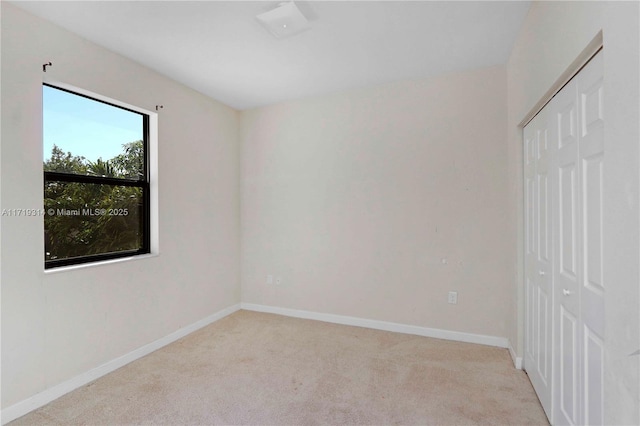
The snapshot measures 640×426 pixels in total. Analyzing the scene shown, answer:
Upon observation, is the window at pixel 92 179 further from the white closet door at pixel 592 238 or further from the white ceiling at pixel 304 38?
the white closet door at pixel 592 238

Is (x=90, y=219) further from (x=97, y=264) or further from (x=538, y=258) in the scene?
(x=538, y=258)

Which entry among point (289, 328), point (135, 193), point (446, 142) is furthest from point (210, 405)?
point (446, 142)

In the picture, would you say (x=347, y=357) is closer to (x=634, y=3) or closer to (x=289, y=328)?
(x=289, y=328)

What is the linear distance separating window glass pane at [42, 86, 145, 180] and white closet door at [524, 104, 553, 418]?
336 centimetres

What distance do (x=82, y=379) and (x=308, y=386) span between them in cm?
173

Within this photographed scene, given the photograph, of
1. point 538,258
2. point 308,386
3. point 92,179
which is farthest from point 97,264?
point 538,258

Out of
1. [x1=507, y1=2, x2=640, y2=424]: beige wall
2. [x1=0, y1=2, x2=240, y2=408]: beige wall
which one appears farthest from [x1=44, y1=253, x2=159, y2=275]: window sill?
[x1=507, y1=2, x2=640, y2=424]: beige wall

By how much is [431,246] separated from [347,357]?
4.58 ft

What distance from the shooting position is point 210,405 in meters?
2.11

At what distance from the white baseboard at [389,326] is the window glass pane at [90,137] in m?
2.21

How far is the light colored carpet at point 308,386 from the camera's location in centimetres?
198

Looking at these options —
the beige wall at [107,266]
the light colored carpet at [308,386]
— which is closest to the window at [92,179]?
the beige wall at [107,266]

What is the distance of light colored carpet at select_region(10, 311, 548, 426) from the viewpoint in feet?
6.50

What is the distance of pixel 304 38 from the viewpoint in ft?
8.07
